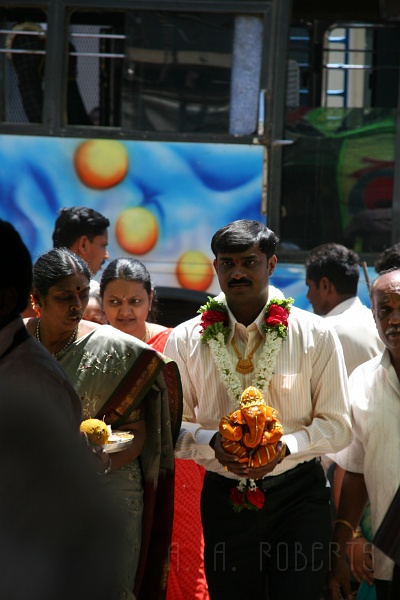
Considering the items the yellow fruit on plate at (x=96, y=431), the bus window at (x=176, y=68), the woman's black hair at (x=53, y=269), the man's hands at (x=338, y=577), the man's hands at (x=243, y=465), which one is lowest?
the man's hands at (x=338, y=577)

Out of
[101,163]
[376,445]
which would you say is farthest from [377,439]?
[101,163]

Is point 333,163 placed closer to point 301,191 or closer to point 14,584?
point 301,191

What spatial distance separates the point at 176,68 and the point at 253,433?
3.77 metres

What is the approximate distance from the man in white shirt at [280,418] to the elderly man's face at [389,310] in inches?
8.6

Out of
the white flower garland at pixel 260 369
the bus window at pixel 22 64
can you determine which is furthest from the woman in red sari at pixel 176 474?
the bus window at pixel 22 64

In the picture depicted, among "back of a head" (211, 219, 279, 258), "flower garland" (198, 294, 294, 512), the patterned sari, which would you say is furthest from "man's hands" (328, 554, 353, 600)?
"back of a head" (211, 219, 279, 258)

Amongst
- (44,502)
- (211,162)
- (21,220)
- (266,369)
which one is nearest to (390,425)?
(266,369)

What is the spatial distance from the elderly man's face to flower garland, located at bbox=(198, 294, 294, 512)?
405mm

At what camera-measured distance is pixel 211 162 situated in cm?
754

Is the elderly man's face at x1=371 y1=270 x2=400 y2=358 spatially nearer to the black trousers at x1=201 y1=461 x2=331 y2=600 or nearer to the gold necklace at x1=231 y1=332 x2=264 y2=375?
the gold necklace at x1=231 y1=332 x2=264 y2=375

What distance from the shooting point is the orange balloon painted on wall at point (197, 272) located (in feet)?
24.7

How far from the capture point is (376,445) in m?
4.68

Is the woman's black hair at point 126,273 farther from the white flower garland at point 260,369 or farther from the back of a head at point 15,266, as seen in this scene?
the back of a head at point 15,266

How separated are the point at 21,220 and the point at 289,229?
Result: 1.89 m
